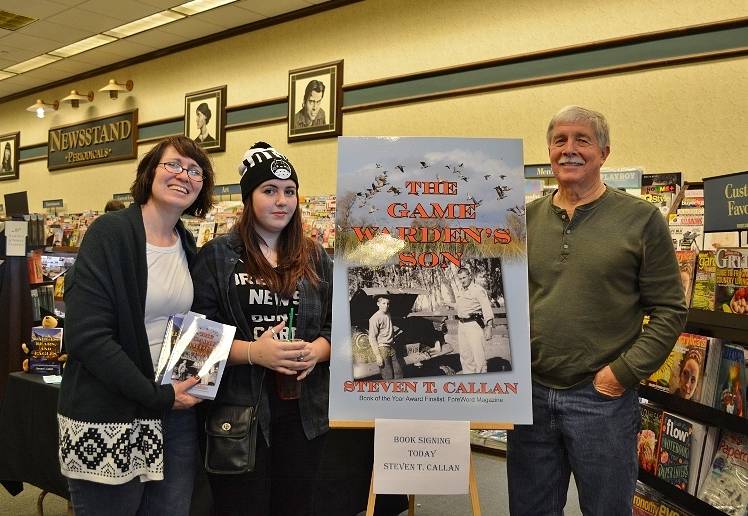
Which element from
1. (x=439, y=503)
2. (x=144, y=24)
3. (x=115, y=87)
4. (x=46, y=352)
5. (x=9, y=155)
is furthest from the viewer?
(x=9, y=155)

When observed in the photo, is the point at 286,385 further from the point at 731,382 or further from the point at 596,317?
the point at 731,382

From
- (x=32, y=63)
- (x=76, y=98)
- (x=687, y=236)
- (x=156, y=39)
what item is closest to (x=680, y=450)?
(x=687, y=236)

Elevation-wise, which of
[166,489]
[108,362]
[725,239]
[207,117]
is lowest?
[166,489]

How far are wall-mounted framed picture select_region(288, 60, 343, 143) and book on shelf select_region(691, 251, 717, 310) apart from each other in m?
3.92

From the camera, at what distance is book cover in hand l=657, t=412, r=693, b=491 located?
96.0 inches

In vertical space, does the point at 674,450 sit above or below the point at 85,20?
below

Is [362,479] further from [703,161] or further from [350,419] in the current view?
[703,161]

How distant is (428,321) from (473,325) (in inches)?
5.2

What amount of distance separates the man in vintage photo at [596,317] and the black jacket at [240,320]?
25.5 inches

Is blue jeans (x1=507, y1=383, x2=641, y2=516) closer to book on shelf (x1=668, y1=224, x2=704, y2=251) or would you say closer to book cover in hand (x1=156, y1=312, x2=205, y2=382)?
book cover in hand (x1=156, y1=312, x2=205, y2=382)

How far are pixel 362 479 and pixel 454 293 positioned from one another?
2.55ft

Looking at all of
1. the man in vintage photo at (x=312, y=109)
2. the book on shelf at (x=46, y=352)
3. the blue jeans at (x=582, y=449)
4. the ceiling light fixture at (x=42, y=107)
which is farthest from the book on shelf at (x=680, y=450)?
the ceiling light fixture at (x=42, y=107)

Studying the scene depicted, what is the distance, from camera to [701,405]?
231cm

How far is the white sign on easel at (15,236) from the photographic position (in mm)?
4133
